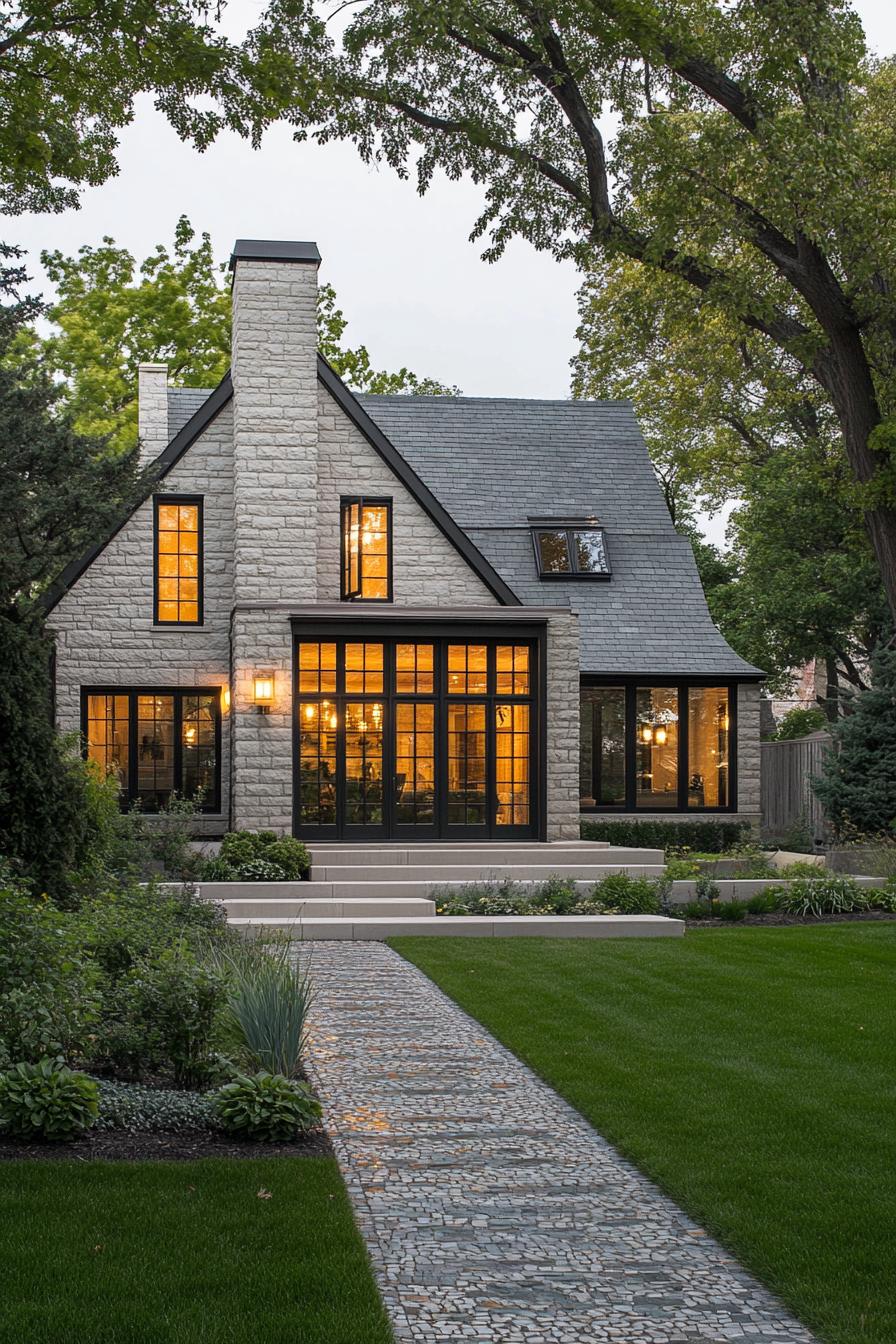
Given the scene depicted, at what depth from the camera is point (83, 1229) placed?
192 inches

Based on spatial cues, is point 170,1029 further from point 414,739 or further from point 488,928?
point 414,739

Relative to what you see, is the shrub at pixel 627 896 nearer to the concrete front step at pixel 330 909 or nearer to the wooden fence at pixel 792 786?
the concrete front step at pixel 330 909

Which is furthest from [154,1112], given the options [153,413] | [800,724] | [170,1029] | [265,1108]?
[800,724]

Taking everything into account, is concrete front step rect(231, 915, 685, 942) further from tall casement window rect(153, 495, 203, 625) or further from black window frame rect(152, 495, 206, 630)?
tall casement window rect(153, 495, 203, 625)

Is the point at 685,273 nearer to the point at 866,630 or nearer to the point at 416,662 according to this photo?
the point at 416,662

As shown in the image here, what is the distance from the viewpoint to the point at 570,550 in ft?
76.4

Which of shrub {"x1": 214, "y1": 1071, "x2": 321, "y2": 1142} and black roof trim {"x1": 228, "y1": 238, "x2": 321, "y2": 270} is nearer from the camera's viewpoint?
shrub {"x1": 214, "y1": 1071, "x2": 321, "y2": 1142}

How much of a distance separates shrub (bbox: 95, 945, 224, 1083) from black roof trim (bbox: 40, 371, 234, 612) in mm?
13353

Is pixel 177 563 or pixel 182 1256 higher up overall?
pixel 177 563

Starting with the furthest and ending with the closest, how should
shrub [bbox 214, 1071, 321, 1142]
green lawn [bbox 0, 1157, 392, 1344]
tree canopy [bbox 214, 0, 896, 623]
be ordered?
tree canopy [bbox 214, 0, 896, 623], shrub [bbox 214, 1071, 321, 1142], green lawn [bbox 0, 1157, 392, 1344]

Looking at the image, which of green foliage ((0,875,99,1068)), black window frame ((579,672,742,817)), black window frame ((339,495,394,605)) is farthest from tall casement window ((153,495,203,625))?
green foliage ((0,875,99,1068))

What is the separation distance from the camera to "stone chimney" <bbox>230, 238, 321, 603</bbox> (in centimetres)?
1903

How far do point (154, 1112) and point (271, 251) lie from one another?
1531 centimetres

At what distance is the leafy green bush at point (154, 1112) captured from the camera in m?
6.25
